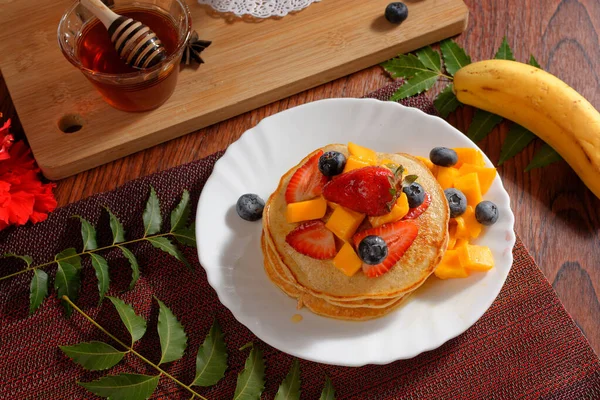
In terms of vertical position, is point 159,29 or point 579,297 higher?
point 159,29


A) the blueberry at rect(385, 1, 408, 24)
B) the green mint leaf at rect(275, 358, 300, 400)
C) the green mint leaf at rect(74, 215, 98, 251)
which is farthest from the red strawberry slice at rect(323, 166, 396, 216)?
the blueberry at rect(385, 1, 408, 24)

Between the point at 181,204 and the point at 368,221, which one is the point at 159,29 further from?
the point at 368,221

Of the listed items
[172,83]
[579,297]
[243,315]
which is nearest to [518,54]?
[579,297]

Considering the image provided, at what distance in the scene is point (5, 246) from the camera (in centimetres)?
218

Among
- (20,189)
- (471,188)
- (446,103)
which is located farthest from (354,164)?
(20,189)

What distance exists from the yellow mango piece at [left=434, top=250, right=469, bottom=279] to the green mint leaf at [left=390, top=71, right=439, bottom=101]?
0.82 meters

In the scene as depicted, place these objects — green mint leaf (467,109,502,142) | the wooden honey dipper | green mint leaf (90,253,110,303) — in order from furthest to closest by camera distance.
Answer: green mint leaf (467,109,502,142), the wooden honey dipper, green mint leaf (90,253,110,303)

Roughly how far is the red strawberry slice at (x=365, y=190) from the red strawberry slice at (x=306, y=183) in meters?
0.10

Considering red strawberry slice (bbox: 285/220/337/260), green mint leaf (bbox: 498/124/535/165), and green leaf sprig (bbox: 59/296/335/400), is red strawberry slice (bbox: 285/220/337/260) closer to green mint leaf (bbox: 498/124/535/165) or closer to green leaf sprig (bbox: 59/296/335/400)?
green leaf sprig (bbox: 59/296/335/400)

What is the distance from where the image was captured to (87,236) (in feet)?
6.86

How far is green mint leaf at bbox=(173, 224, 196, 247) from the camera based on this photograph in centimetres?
207

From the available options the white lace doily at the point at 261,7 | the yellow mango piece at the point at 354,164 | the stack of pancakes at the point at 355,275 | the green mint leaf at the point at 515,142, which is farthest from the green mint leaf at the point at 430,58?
the yellow mango piece at the point at 354,164

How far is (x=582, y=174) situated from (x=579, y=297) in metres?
0.48

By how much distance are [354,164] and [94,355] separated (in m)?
1.07
